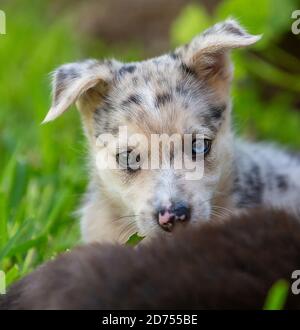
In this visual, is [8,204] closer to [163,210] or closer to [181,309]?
[163,210]

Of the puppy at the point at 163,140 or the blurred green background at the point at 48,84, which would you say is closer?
the puppy at the point at 163,140

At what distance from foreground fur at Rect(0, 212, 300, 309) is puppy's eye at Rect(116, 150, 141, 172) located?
1.83m

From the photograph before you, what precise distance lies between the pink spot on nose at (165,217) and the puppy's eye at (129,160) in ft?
1.69

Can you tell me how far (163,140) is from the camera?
473 cm

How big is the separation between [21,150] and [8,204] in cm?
156

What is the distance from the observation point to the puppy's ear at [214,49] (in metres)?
5.09

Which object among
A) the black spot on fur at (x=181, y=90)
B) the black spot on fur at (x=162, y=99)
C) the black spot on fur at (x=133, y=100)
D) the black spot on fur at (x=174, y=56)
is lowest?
the black spot on fur at (x=162, y=99)

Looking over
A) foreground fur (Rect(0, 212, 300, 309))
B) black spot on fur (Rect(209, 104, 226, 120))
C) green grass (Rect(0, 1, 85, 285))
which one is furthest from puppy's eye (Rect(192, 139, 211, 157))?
foreground fur (Rect(0, 212, 300, 309))

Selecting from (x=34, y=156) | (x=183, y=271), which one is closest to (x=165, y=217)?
(x=183, y=271)

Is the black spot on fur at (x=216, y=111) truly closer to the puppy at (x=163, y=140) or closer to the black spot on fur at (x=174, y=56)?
the puppy at (x=163, y=140)

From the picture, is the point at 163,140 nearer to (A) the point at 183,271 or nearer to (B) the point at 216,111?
(B) the point at 216,111

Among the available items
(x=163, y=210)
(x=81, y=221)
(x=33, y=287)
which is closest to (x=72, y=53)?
(x=81, y=221)

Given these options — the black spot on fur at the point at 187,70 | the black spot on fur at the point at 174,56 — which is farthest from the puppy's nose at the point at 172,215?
the black spot on fur at the point at 174,56
